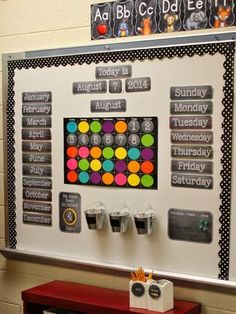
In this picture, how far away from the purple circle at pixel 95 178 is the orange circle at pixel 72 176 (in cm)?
9

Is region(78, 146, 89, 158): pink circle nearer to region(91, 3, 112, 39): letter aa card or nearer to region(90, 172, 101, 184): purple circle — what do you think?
region(90, 172, 101, 184): purple circle

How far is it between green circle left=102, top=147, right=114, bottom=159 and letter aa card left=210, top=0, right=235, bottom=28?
2.12 feet

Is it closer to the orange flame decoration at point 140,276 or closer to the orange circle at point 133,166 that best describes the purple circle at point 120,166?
the orange circle at point 133,166

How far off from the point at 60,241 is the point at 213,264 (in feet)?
2.39

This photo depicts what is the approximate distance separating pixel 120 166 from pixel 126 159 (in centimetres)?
4

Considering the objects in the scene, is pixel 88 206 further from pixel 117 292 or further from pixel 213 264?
pixel 213 264

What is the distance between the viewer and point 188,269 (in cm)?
204

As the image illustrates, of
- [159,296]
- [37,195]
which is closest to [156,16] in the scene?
[37,195]

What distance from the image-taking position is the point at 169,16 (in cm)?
206

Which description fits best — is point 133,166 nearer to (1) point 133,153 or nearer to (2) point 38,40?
(1) point 133,153

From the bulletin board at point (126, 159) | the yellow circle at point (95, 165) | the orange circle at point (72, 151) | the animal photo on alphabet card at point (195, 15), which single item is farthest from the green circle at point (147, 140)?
the animal photo on alphabet card at point (195, 15)

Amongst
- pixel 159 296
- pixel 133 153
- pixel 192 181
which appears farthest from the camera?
pixel 133 153

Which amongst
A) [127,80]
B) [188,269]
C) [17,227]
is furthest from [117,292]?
[127,80]

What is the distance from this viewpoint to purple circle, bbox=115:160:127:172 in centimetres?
217
